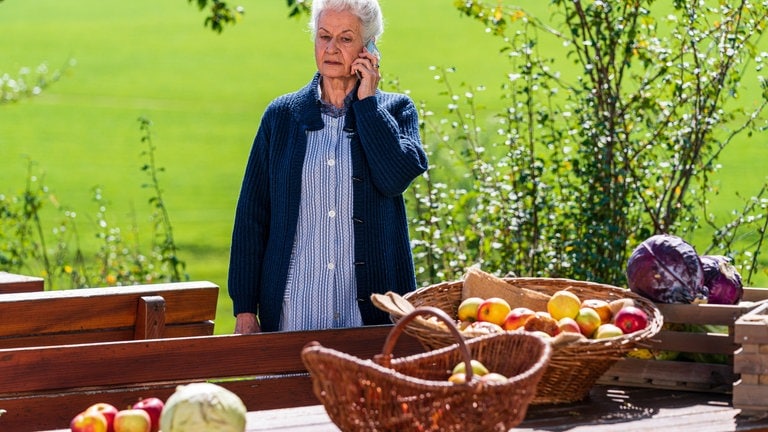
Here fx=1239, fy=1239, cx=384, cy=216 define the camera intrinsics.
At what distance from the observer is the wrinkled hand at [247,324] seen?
154 inches

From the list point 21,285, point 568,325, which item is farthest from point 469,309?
point 21,285

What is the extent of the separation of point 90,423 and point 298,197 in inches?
52.8

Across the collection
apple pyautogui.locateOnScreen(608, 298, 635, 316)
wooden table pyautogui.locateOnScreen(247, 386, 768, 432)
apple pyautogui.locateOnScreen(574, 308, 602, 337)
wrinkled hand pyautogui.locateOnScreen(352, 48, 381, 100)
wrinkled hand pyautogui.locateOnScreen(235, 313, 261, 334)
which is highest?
wrinkled hand pyautogui.locateOnScreen(352, 48, 381, 100)

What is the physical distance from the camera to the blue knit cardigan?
3.74 metres

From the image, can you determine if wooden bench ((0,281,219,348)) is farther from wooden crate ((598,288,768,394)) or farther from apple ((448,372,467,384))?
apple ((448,372,467,384))

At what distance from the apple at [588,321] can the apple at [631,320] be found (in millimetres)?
54

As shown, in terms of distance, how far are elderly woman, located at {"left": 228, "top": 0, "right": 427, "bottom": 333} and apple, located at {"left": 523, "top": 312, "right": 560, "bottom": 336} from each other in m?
0.84

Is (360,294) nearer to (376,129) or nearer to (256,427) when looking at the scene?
(376,129)

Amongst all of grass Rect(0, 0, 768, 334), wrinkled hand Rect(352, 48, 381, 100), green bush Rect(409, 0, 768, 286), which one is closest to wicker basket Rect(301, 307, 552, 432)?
wrinkled hand Rect(352, 48, 381, 100)

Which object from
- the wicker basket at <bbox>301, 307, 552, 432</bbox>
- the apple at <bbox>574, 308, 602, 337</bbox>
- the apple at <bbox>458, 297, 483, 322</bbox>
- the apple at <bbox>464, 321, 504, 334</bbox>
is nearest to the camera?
the wicker basket at <bbox>301, 307, 552, 432</bbox>

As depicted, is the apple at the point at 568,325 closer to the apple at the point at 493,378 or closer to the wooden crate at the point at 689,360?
the wooden crate at the point at 689,360

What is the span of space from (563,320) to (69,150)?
19.4 m

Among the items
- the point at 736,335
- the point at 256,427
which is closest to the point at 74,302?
the point at 256,427

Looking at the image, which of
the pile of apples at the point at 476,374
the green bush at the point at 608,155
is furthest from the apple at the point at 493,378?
the green bush at the point at 608,155
